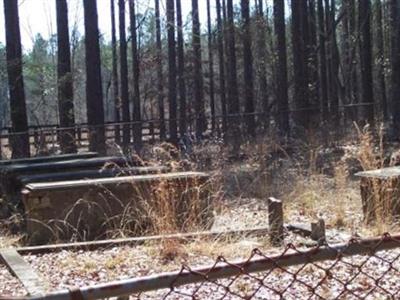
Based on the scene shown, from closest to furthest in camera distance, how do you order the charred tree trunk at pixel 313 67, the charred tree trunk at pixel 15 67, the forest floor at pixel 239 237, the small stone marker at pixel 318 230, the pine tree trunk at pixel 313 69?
1. the forest floor at pixel 239 237
2. the small stone marker at pixel 318 230
3. the charred tree trunk at pixel 15 67
4. the pine tree trunk at pixel 313 69
5. the charred tree trunk at pixel 313 67


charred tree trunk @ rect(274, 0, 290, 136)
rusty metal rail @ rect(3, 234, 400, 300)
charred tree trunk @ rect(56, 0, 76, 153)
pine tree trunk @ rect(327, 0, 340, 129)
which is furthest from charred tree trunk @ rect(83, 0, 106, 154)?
pine tree trunk @ rect(327, 0, 340, 129)

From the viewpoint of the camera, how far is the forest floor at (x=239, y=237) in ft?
18.2

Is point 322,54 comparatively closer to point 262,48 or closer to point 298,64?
point 262,48

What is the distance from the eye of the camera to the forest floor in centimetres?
554

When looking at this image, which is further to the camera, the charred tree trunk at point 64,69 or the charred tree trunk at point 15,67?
the charred tree trunk at point 64,69

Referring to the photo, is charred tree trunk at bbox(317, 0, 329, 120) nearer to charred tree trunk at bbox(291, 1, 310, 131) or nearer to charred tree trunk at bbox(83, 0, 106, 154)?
charred tree trunk at bbox(291, 1, 310, 131)

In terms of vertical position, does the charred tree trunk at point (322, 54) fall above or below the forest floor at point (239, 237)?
above

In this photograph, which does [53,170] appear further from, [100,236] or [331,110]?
[331,110]

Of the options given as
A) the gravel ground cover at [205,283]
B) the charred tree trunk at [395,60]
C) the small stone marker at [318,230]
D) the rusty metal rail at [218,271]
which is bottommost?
the gravel ground cover at [205,283]

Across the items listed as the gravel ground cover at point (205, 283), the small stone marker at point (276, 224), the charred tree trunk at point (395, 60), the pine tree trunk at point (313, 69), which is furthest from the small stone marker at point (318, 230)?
the charred tree trunk at point (395, 60)

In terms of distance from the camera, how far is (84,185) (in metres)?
7.55

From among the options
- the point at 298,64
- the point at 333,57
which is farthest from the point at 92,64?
the point at 333,57

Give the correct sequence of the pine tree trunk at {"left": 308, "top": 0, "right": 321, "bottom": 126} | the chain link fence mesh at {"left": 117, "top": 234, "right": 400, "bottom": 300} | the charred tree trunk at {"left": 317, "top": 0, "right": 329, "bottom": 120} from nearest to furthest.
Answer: the chain link fence mesh at {"left": 117, "top": 234, "right": 400, "bottom": 300}, the pine tree trunk at {"left": 308, "top": 0, "right": 321, "bottom": 126}, the charred tree trunk at {"left": 317, "top": 0, "right": 329, "bottom": 120}

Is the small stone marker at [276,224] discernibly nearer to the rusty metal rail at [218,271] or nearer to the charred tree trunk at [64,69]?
the rusty metal rail at [218,271]
